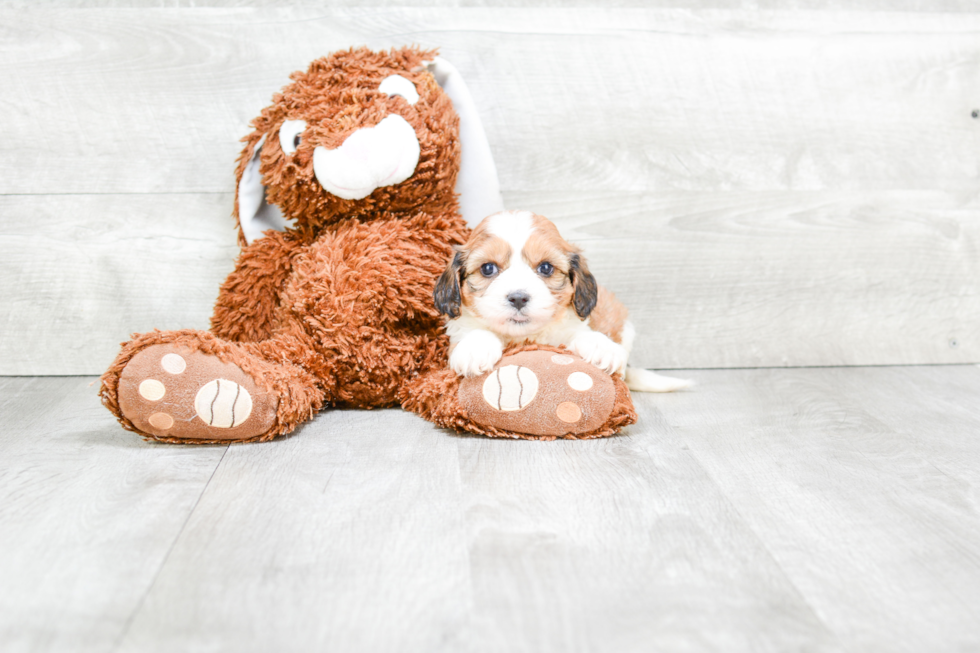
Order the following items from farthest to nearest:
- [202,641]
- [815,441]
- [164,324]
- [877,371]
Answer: [877,371] < [164,324] < [815,441] < [202,641]

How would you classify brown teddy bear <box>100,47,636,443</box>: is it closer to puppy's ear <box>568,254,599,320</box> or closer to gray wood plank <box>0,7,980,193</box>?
puppy's ear <box>568,254,599,320</box>

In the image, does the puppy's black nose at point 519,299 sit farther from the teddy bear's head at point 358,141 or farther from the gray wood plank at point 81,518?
the gray wood plank at point 81,518

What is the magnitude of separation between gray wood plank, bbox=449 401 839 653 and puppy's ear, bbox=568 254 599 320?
0.24m

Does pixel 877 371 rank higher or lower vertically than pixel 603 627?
lower

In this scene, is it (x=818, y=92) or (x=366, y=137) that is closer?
(x=366, y=137)

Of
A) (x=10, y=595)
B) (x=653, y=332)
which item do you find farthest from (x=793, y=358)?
(x=10, y=595)

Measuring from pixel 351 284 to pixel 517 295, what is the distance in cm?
31

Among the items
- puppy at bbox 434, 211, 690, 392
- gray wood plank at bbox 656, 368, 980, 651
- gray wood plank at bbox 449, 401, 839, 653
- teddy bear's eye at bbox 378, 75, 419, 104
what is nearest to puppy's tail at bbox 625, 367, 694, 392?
gray wood plank at bbox 656, 368, 980, 651

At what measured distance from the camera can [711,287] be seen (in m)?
1.80

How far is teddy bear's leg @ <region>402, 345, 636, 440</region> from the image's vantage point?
1.24 meters

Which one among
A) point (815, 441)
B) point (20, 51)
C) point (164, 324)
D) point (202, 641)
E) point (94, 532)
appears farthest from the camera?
point (164, 324)

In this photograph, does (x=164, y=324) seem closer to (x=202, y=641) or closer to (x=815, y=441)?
(x=202, y=641)

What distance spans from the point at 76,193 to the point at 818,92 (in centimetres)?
160

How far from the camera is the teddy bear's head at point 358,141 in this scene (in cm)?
134
